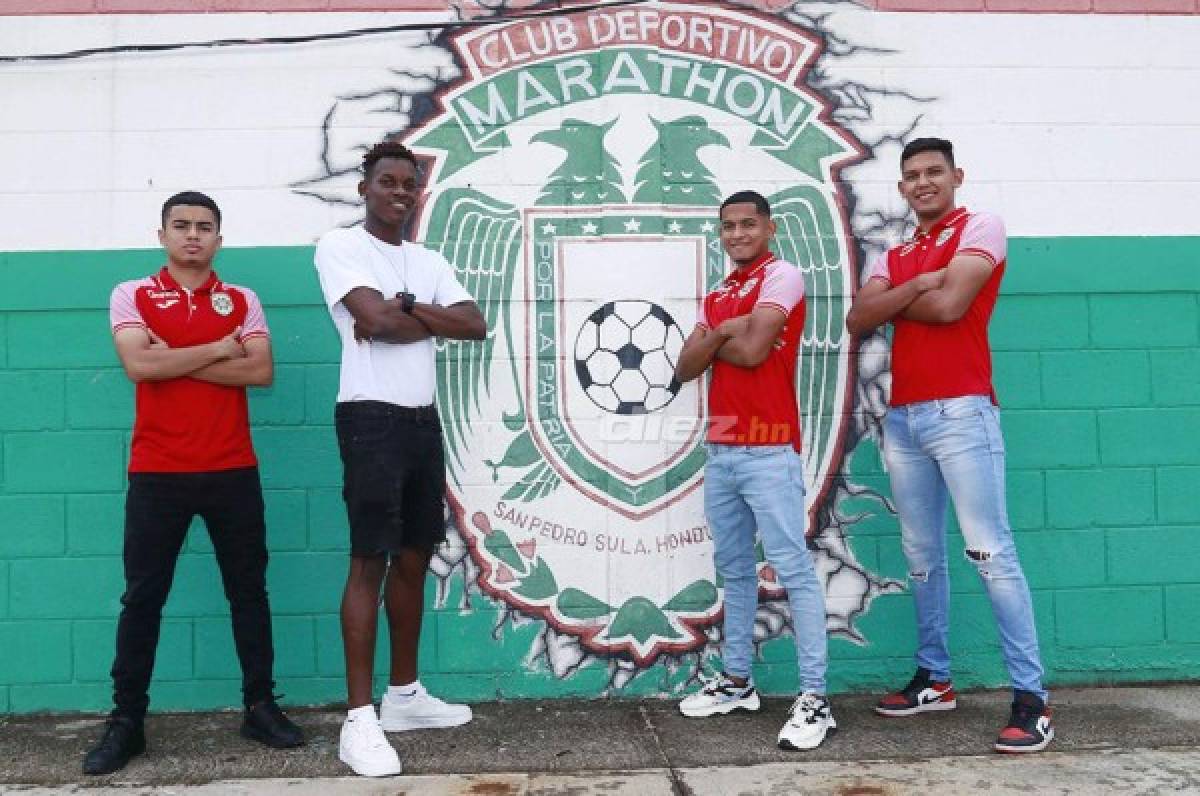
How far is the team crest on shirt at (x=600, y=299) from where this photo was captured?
407 centimetres

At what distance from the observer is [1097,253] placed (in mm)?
4227

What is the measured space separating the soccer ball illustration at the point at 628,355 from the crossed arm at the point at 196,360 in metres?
1.18

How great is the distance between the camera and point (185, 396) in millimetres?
3539

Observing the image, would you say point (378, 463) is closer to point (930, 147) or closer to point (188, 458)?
point (188, 458)

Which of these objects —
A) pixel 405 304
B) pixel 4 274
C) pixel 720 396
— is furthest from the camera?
pixel 4 274

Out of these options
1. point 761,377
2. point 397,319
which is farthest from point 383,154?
point 761,377

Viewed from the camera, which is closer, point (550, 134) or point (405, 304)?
point (405, 304)

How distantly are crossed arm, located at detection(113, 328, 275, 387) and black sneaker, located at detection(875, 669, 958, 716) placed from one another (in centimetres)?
245

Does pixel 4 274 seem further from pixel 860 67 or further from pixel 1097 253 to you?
pixel 1097 253

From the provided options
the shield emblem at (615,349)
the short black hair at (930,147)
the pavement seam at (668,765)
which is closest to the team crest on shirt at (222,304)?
the shield emblem at (615,349)

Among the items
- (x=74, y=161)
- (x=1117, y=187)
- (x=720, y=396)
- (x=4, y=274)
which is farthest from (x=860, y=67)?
(x=4, y=274)

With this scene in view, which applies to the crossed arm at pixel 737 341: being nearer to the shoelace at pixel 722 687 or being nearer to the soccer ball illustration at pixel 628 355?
the soccer ball illustration at pixel 628 355

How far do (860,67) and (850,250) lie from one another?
0.72 m

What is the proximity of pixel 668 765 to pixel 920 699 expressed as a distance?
1.05 meters
